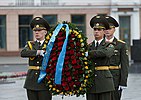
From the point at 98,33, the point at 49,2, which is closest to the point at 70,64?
the point at 98,33

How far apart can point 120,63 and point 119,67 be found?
0.07 m

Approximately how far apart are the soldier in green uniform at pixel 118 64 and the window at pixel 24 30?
88.2 ft

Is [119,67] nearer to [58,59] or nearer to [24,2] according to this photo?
[58,59]

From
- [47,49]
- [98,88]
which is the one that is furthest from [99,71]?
[47,49]

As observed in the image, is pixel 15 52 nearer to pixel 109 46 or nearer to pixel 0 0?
pixel 0 0

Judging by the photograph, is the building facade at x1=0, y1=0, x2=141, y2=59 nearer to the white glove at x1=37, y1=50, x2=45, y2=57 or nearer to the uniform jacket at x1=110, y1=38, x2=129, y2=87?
the uniform jacket at x1=110, y1=38, x2=129, y2=87

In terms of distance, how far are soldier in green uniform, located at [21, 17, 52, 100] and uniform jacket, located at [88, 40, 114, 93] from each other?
0.60 m

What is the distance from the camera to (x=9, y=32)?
3309 cm

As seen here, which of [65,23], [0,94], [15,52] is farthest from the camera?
[15,52]

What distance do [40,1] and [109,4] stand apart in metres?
5.01

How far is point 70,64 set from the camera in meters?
5.46

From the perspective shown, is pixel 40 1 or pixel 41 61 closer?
pixel 41 61

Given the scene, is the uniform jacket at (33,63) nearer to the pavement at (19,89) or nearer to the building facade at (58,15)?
the pavement at (19,89)

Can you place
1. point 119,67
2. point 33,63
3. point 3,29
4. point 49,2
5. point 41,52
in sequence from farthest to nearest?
point 49,2 < point 3,29 < point 119,67 < point 33,63 < point 41,52
